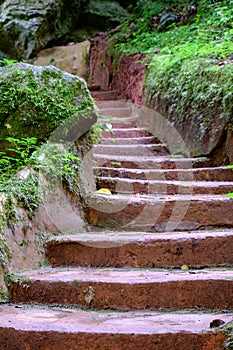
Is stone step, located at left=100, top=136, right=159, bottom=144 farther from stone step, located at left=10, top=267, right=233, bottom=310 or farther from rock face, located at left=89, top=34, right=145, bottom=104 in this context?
stone step, located at left=10, top=267, right=233, bottom=310

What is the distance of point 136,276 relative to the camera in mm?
2480

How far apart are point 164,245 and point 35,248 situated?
0.85 metres

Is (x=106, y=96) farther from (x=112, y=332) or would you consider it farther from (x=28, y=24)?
(x=112, y=332)

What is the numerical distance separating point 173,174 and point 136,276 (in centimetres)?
195

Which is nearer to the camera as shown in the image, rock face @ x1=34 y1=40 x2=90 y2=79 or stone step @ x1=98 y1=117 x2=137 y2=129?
stone step @ x1=98 y1=117 x2=137 y2=129

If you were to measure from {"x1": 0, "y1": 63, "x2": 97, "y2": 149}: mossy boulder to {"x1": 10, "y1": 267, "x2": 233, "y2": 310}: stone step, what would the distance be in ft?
4.53

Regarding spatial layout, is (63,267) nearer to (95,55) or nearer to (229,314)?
(229,314)

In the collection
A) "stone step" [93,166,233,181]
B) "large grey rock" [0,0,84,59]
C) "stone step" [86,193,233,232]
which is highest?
"large grey rock" [0,0,84,59]

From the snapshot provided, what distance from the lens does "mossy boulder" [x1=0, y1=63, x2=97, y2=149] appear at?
11.4ft

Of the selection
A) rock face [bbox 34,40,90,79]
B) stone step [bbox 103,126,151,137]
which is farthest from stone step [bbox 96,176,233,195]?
rock face [bbox 34,40,90,79]

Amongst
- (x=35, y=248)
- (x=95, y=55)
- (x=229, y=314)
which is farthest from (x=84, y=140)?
(x=95, y=55)

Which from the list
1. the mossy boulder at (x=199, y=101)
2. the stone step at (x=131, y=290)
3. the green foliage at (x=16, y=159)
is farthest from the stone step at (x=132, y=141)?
Answer: the stone step at (x=131, y=290)

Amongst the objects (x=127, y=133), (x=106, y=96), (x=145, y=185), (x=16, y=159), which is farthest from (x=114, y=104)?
(x=16, y=159)

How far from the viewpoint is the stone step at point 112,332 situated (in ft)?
6.08
